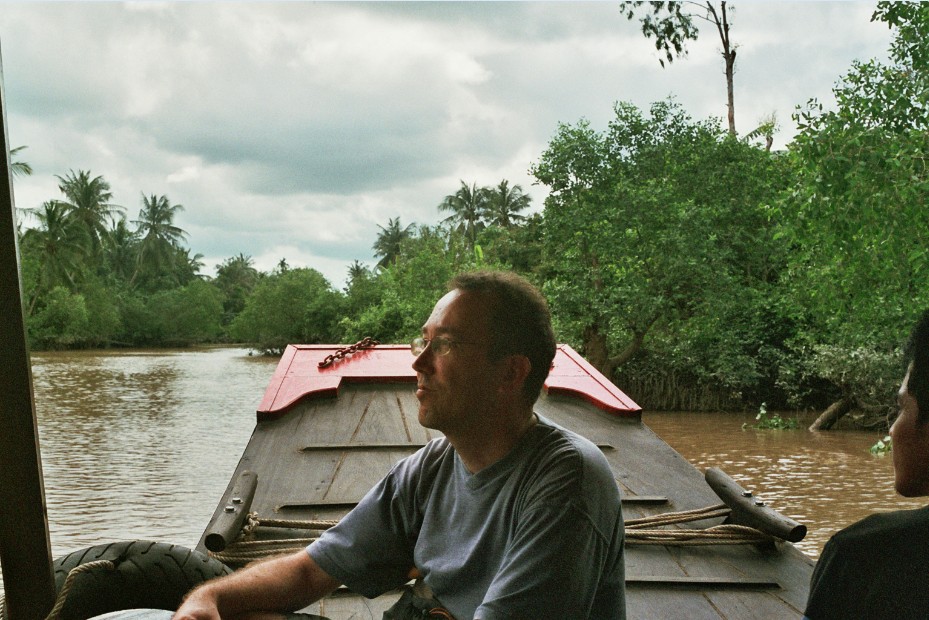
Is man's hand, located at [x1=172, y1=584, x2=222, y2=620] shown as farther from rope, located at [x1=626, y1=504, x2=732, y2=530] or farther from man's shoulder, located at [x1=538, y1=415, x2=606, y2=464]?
rope, located at [x1=626, y1=504, x2=732, y2=530]

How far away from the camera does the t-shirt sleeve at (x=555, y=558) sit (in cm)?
145

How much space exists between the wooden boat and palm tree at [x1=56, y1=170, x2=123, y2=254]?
4074 cm

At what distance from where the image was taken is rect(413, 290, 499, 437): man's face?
1716 mm

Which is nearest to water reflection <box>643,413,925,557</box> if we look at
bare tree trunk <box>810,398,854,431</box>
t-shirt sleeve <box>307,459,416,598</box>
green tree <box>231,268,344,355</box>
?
bare tree trunk <box>810,398,854,431</box>

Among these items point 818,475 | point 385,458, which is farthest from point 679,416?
point 385,458

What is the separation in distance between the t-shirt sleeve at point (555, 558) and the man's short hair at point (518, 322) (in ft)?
0.97

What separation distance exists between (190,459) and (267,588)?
47.8 ft

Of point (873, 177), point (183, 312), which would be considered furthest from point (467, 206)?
point (873, 177)

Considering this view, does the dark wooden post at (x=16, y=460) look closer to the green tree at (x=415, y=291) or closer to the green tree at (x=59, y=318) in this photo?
the green tree at (x=415, y=291)

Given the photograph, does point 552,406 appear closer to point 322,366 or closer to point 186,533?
point 322,366

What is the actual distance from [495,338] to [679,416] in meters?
15.7

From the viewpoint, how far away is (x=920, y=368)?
2.99 feet

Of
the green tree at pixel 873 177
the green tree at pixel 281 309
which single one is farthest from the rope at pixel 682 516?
the green tree at pixel 281 309

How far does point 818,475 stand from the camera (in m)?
11.2
